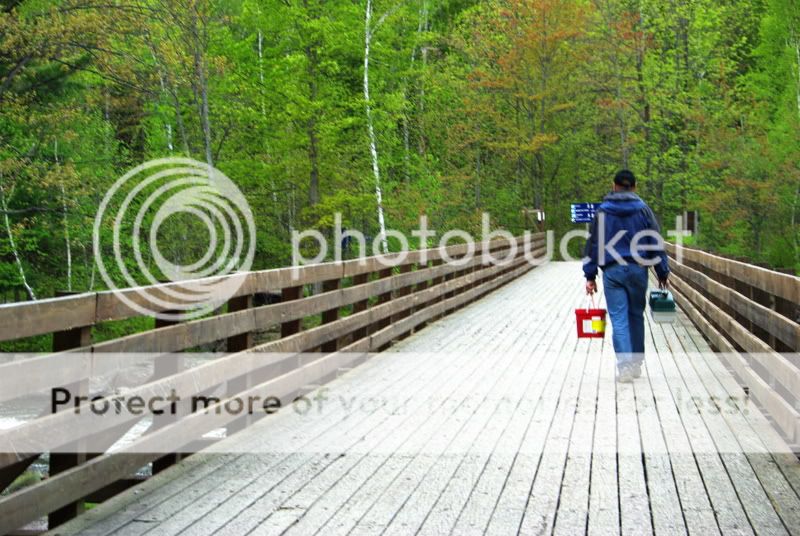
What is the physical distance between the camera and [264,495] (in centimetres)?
542

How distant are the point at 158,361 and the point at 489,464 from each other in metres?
1.85

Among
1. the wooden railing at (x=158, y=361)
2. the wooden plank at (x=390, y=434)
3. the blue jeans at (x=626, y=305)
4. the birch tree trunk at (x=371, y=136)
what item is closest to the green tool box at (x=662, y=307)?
the blue jeans at (x=626, y=305)

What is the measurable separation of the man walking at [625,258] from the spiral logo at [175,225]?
23.8 meters

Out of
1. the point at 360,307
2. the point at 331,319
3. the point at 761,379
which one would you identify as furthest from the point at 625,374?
the point at 360,307

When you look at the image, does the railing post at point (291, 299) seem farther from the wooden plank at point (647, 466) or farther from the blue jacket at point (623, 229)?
the blue jacket at point (623, 229)

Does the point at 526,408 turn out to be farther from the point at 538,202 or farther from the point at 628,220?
the point at 538,202

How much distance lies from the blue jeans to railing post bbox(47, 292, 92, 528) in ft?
18.3

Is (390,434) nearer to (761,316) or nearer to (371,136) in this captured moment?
(761,316)

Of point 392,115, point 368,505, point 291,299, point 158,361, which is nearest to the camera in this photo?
point 368,505

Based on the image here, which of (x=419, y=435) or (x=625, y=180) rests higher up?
(x=625, y=180)

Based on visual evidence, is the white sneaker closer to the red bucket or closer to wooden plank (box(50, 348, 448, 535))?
the red bucket

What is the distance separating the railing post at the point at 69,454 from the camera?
482cm

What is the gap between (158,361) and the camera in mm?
5914

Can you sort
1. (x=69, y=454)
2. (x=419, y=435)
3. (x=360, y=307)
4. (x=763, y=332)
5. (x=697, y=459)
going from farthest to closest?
1. (x=360, y=307)
2. (x=763, y=332)
3. (x=419, y=435)
4. (x=697, y=459)
5. (x=69, y=454)
